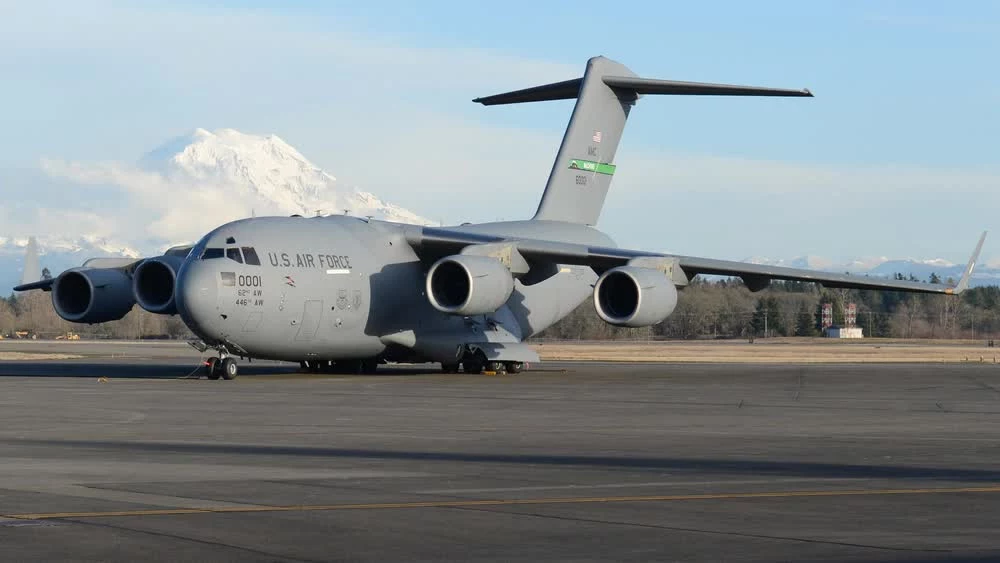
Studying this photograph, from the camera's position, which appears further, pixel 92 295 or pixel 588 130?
pixel 588 130

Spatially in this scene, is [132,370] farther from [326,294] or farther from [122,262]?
[326,294]

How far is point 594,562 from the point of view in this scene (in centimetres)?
712

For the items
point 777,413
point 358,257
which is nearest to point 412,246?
point 358,257

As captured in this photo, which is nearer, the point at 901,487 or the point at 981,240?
the point at 901,487

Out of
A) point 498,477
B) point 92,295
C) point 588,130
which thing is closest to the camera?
point 498,477

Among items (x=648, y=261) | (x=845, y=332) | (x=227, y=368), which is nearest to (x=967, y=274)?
(x=648, y=261)

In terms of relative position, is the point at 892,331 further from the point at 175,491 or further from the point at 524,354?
the point at 175,491

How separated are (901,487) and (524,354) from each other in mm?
21611

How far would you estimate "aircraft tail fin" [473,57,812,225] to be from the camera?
3528 centimetres

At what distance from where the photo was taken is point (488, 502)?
9.34 m

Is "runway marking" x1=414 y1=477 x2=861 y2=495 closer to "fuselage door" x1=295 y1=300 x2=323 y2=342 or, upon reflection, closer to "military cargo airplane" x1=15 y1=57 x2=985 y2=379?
"military cargo airplane" x1=15 y1=57 x2=985 y2=379

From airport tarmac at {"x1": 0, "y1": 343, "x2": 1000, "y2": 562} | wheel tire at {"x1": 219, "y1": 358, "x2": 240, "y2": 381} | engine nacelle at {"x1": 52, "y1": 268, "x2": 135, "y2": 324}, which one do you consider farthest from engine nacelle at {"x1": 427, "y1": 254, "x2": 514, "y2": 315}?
engine nacelle at {"x1": 52, "y1": 268, "x2": 135, "y2": 324}

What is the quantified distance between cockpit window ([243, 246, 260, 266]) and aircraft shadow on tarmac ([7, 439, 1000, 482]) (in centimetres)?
1312

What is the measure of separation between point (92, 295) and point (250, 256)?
18.2 ft
